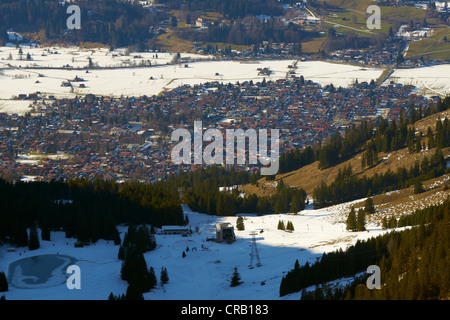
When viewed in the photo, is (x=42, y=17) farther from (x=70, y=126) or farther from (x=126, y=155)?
(x=126, y=155)

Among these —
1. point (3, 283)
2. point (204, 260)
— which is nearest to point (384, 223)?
point (204, 260)

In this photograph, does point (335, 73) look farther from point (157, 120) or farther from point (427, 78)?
point (157, 120)

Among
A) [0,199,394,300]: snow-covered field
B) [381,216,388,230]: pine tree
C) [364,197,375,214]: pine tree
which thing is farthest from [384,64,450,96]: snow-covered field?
[381,216,388,230]: pine tree

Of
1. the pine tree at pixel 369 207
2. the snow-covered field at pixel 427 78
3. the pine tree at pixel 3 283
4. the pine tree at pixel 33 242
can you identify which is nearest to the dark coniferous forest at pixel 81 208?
the pine tree at pixel 33 242

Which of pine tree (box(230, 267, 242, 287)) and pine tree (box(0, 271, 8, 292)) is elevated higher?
pine tree (box(0, 271, 8, 292))

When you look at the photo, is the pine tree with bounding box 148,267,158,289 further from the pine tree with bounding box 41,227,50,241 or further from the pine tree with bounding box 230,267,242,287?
the pine tree with bounding box 41,227,50,241
